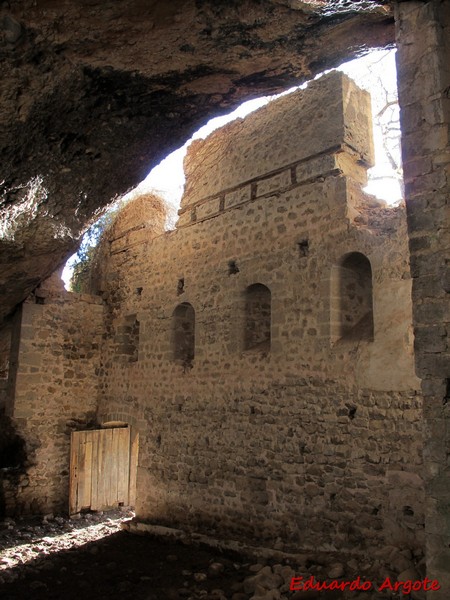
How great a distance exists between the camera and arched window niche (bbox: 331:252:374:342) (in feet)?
20.5

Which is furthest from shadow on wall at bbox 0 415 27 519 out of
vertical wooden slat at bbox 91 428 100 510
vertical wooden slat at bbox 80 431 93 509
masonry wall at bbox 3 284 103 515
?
vertical wooden slat at bbox 91 428 100 510

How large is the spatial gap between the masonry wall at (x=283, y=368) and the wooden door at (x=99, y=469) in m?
1.00

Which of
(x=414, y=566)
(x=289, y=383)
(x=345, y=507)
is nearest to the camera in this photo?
(x=414, y=566)

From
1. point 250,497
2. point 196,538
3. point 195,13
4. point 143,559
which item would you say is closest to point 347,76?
point 195,13

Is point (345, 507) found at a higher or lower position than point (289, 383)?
lower

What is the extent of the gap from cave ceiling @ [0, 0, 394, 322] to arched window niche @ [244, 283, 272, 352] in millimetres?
2806

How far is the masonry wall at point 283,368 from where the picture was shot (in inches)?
218

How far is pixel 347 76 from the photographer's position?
700cm

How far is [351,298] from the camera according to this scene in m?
6.51

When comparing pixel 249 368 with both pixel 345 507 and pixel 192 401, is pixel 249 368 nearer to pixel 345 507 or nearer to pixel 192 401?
pixel 192 401

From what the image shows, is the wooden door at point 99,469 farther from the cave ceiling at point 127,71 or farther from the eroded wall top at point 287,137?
the cave ceiling at point 127,71

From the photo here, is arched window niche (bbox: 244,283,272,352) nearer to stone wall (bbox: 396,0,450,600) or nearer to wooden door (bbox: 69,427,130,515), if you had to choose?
stone wall (bbox: 396,0,450,600)

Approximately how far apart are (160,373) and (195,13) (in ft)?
21.0

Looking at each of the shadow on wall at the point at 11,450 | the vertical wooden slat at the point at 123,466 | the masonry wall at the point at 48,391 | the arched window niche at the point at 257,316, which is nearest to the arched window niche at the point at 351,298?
the arched window niche at the point at 257,316
